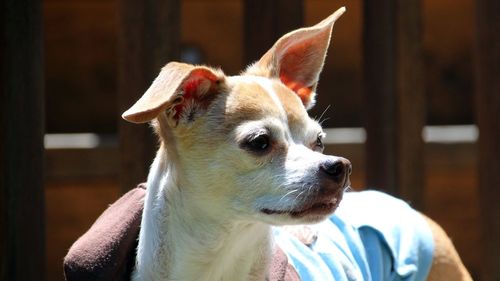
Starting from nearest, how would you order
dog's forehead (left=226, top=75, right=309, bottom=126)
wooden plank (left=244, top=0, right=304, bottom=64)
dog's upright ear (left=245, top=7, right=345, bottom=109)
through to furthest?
dog's forehead (left=226, top=75, right=309, bottom=126) < dog's upright ear (left=245, top=7, right=345, bottom=109) < wooden plank (left=244, top=0, right=304, bottom=64)

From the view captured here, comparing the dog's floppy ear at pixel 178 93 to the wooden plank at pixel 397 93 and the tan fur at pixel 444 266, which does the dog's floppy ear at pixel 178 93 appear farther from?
the wooden plank at pixel 397 93

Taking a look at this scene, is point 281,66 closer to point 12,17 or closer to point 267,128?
point 267,128

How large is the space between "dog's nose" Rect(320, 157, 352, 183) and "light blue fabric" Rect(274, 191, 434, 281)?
58 cm

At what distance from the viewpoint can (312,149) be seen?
301cm

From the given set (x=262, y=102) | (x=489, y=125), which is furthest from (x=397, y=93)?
(x=262, y=102)

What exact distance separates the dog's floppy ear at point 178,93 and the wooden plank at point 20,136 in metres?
0.82

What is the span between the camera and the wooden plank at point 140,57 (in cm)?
379

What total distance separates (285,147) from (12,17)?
45.6 inches

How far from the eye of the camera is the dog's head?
2822mm

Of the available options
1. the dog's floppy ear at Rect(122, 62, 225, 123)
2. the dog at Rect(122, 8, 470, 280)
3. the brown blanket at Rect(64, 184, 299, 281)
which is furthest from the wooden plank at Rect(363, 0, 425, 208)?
the dog's floppy ear at Rect(122, 62, 225, 123)

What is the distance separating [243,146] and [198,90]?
0.23m

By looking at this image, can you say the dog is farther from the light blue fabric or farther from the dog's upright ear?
the light blue fabric

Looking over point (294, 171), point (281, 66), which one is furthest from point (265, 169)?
point (281, 66)

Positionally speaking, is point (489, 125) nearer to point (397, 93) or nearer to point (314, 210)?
point (397, 93)
